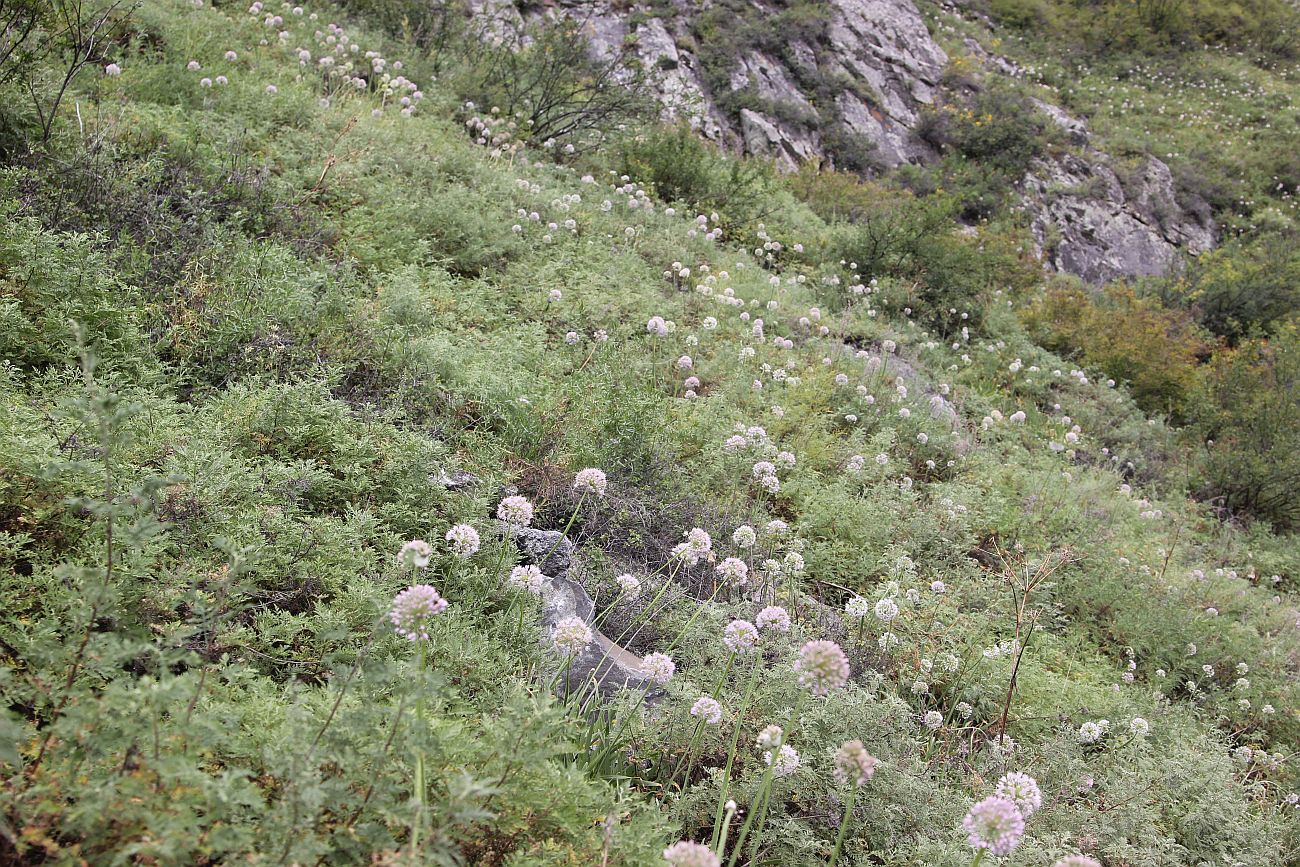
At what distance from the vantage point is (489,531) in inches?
115

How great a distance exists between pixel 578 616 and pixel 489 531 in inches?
19.8

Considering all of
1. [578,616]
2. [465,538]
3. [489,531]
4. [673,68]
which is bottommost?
[578,616]

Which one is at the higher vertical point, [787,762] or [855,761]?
[855,761]

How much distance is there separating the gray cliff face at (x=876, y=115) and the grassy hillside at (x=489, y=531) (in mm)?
8235

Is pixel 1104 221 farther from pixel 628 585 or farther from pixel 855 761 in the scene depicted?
pixel 855 761

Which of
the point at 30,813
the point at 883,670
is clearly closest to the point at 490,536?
the point at 30,813

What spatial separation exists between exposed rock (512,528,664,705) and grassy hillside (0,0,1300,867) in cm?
11

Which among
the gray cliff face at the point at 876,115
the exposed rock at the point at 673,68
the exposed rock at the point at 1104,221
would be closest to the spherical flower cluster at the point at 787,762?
the gray cliff face at the point at 876,115

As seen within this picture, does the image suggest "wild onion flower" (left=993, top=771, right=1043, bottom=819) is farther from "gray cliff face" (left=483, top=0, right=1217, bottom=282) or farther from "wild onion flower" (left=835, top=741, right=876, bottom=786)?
"gray cliff face" (left=483, top=0, right=1217, bottom=282)

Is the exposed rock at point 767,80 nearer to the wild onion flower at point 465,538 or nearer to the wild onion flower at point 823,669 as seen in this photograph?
the wild onion flower at point 465,538

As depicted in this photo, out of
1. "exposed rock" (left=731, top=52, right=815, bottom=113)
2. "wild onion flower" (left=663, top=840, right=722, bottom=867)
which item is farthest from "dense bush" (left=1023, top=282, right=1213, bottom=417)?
"wild onion flower" (left=663, top=840, right=722, bottom=867)

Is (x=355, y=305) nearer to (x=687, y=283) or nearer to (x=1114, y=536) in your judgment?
(x=687, y=283)

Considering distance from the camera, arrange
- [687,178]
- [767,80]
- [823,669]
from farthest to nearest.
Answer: [767,80], [687,178], [823,669]

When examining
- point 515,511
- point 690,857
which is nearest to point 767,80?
point 515,511
